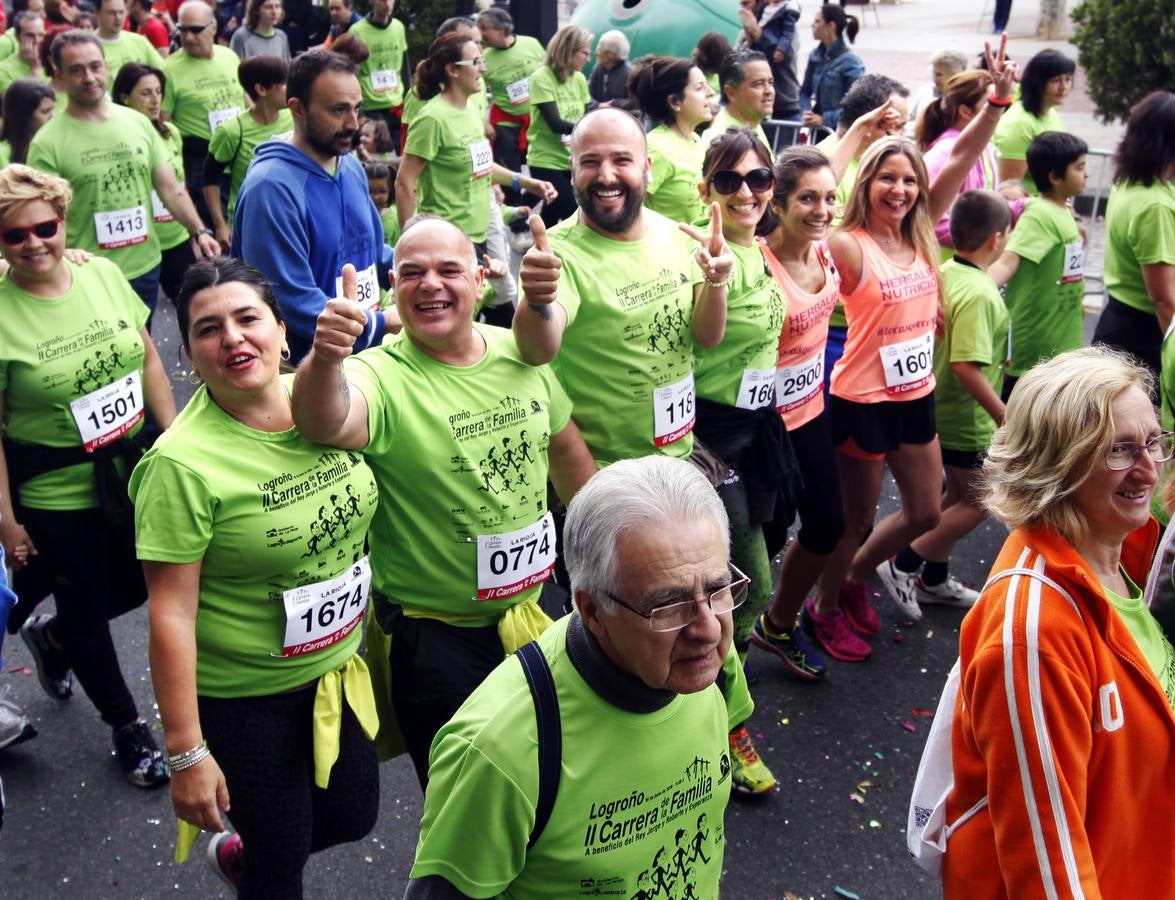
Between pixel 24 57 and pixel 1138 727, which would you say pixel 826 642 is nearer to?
pixel 1138 727

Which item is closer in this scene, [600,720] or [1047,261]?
[600,720]

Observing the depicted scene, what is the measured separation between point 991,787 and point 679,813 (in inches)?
21.7

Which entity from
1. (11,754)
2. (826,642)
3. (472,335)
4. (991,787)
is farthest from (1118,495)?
(11,754)

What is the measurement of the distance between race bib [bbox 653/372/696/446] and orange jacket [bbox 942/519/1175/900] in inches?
56.8

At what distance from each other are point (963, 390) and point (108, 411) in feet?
10.4

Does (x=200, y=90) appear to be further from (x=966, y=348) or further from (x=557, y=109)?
(x=966, y=348)

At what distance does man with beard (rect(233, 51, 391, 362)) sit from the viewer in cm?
416

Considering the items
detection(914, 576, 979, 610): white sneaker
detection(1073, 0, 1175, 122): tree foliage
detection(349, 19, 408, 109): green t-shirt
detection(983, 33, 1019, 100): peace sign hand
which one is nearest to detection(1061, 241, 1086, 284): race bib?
detection(983, 33, 1019, 100): peace sign hand

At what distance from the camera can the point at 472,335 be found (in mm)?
3074

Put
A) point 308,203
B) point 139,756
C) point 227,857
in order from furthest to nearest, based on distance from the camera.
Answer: point 308,203
point 139,756
point 227,857

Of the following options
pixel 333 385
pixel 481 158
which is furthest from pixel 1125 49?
pixel 333 385

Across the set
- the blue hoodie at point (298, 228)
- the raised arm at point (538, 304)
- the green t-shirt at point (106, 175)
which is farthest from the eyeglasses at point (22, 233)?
the green t-shirt at point (106, 175)

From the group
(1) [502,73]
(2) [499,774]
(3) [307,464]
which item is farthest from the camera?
(1) [502,73]

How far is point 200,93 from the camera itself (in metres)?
8.28
